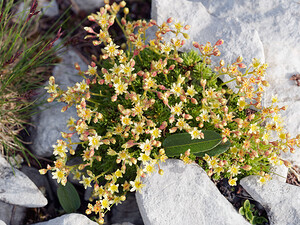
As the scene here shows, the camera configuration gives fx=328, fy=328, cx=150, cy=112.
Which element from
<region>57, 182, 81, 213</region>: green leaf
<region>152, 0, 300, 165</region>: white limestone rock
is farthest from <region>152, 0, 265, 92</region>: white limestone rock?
→ <region>57, 182, 81, 213</region>: green leaf

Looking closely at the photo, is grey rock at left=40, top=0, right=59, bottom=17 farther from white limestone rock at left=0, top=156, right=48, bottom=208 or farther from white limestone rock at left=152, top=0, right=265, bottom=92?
white limestone rock at left=0, top=156, right=48, bottom=208

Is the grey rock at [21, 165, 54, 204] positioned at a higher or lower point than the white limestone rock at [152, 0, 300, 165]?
lower

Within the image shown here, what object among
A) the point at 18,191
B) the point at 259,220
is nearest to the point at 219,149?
the point at 259,220

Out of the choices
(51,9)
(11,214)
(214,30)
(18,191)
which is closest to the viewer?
(18,191)

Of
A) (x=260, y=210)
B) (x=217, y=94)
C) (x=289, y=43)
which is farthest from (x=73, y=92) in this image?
(x=289, y=43)

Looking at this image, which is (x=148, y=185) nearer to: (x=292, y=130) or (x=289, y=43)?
(x=292, y=130)

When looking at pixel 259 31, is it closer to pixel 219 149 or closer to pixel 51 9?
pixel 219 149
